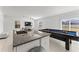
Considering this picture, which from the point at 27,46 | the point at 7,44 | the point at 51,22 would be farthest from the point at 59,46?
the point at 7,44

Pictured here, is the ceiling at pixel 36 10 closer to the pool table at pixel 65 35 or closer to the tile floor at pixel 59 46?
the pool table at pixel 65 35

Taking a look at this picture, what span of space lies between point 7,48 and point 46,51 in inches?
23.2

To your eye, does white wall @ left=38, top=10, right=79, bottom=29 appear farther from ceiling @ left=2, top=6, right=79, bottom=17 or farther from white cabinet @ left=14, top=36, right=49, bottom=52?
white cabinet @ left=14, top=36, right=49, bottom=52

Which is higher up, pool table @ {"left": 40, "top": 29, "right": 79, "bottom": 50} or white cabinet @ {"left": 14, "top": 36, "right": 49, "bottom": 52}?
pool table @ {"left": 40, "top": 29, "right": 79, "bottom": 50}

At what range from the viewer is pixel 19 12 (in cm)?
131

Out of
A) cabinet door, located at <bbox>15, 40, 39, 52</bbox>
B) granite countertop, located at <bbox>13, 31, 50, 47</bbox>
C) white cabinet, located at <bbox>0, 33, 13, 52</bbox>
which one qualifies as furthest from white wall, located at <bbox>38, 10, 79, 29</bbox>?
white cabinet, located at <bbox>0, 33, 13, 52</bbox>

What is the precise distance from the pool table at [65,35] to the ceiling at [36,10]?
274 mm

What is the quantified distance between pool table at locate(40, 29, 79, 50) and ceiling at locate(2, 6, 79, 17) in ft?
0.90

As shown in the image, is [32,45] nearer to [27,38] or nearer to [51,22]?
[27,38]

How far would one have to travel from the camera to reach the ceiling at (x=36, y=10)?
1.30 metres

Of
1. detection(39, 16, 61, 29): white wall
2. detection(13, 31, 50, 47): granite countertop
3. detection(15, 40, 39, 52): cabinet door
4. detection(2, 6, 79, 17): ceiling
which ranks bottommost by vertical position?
detection(15, 40, 39, 52): cabinet door

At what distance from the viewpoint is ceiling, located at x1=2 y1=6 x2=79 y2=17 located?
51.2 inches
